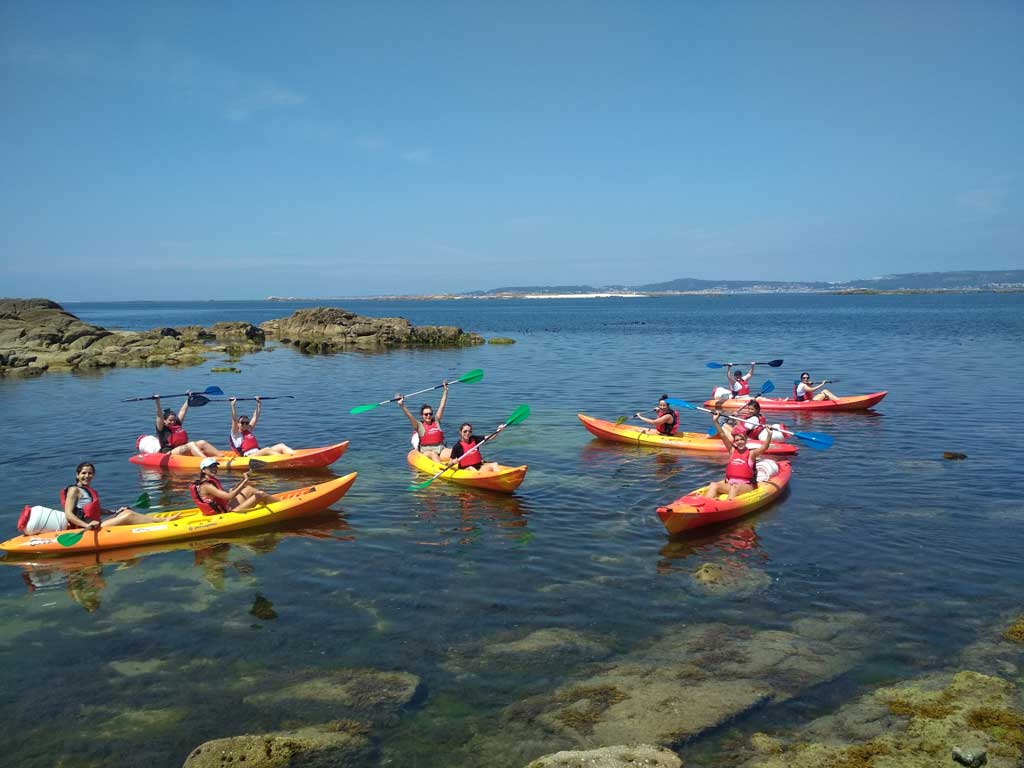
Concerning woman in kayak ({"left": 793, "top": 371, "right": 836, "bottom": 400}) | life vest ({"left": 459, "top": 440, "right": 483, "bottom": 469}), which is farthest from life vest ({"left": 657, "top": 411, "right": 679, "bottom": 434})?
woman in kayak ({"left": 793, "top": 371, "right": 836, "bottom": 400})

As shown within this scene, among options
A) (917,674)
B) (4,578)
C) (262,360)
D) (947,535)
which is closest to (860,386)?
(947,535)

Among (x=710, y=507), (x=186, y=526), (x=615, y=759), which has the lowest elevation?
(x=615, y=759)

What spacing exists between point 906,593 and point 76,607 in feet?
35.0

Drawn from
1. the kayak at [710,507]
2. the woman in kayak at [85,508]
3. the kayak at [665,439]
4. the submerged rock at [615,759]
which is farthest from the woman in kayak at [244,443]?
the submerged rock at [615,759]

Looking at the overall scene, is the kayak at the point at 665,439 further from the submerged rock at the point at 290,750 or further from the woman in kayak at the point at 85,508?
the submerged rock at the point at 290,750

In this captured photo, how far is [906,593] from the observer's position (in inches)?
365

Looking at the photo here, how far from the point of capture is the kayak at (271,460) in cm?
1656

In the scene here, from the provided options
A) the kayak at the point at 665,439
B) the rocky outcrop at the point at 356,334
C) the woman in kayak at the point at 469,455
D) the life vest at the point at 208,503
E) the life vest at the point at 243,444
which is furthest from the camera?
the rocky outcrop at the point at 356,334

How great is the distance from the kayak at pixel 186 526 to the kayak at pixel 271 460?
140 inches

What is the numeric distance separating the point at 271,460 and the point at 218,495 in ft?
14.0

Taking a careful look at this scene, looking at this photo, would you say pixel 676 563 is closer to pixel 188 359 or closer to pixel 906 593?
pixel 906 593

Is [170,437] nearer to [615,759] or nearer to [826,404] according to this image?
[615,759]

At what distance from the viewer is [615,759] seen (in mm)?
5836

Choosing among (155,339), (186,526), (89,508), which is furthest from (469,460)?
(155,339)
